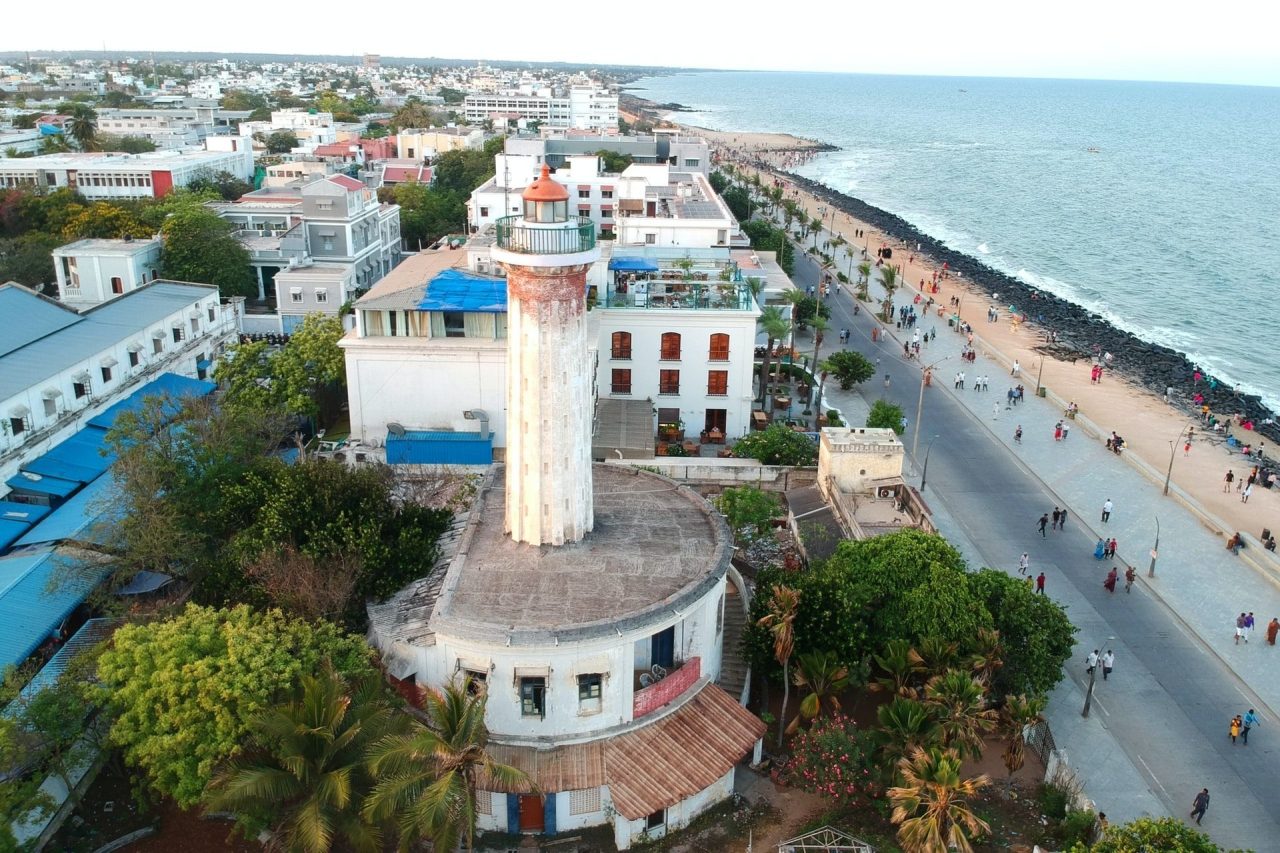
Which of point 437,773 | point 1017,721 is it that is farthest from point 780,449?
point 437,773

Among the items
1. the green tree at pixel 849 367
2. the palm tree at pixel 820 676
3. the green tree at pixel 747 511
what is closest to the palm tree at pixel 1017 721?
the palm tree at pixel 820 676

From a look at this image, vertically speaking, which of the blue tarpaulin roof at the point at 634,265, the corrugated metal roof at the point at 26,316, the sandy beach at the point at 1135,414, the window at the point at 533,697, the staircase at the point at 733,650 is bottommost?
the sandy beach at the point at 1135,414

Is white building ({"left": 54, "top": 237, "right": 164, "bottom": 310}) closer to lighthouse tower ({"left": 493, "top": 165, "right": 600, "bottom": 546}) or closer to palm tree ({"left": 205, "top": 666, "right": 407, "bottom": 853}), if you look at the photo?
lighthouse tower ({"left": 493, "top": 165, "right": 600, "bottom": 546})

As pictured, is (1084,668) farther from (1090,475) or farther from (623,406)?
(623,406)

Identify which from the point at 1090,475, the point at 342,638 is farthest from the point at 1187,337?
the point at 342,638

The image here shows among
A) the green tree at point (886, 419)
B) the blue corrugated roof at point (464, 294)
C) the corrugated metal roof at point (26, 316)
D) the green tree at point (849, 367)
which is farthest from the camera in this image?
the green tree at point (849, 367)

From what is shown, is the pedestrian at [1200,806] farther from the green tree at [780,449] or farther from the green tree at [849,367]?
the green tree at [849,367]
